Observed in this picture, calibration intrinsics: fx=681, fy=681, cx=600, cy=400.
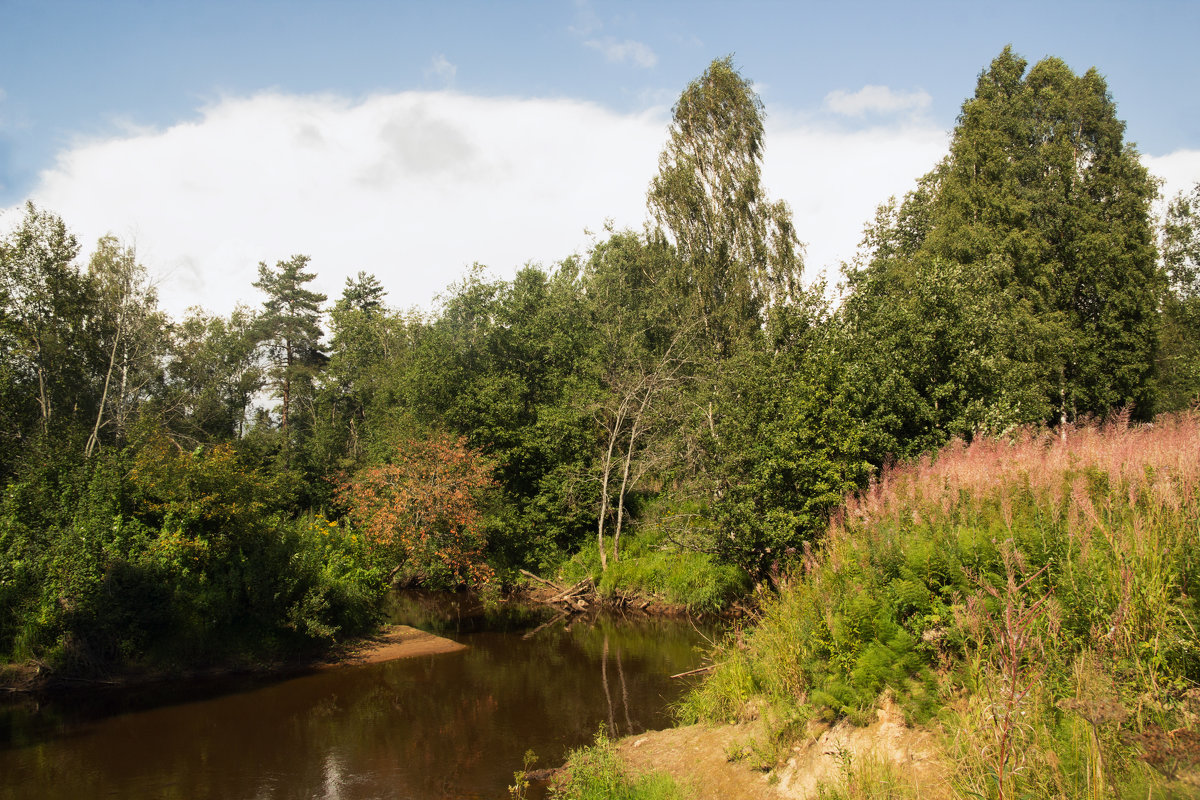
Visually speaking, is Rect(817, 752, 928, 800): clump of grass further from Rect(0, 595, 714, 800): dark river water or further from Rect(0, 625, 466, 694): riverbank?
Rect(0, 625, 466, 694): riverbank

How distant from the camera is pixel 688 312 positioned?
82.0 feet

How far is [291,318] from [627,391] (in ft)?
115

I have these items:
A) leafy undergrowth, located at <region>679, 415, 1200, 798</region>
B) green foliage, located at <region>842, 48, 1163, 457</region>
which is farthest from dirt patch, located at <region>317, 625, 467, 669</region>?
green foliage, located at <region>842, 48, 1163, 457</region>

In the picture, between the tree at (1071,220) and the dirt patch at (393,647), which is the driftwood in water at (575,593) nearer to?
the dirt patch at (393,647)

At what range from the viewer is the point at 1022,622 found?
12.5ft

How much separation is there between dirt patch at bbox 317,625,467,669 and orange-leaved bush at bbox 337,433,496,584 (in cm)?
253

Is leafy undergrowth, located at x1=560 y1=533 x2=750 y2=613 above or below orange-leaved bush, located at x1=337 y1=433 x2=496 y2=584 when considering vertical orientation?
below

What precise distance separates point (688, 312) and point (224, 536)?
54.0 feet

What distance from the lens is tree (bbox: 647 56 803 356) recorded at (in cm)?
2483

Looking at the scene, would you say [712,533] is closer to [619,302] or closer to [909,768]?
[909,768]

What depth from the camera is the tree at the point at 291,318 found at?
161 ft

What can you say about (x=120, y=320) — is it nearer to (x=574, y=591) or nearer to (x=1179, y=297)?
Answer: (x=574, y=591)

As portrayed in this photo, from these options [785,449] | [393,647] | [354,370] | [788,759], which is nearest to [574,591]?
[393,647]

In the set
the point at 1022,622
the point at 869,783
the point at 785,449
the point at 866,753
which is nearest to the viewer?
the point at 1022,622
